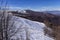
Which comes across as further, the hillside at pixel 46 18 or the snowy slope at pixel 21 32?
the hillside at pixel 46 18

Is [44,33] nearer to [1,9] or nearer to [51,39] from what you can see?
[51,39]

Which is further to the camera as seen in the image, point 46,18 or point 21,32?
point 46,18

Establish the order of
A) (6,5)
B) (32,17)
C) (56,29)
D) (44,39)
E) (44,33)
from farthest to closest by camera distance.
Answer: (32,17), (56,29), (44,33), (44,39), (6,5)

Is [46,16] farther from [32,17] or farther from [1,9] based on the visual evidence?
[1,9]

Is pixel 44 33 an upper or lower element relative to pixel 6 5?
lower

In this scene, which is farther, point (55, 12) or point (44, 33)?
point (55, 12)

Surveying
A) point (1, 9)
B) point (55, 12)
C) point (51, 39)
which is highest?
point (1, 9)

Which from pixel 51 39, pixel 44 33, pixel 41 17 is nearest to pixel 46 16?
pixel 41 17

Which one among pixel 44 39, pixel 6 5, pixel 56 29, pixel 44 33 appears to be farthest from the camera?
pixel 56 29

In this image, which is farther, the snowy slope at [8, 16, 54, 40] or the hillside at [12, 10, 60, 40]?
the hillside at [12, 10, 60, 40]
